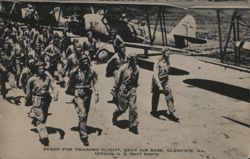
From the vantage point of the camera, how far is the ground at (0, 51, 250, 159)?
639cm

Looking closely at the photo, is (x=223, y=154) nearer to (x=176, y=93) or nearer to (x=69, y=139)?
(x=69, y=139)

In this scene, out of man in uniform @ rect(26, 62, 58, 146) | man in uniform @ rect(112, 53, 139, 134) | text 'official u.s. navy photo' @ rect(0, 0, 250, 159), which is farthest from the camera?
man in uniform @ rect(112, 53, 139, 134)

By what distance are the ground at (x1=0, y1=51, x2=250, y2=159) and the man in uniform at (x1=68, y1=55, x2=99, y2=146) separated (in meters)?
0.43

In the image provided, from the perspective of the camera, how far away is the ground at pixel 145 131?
6389 millimetres

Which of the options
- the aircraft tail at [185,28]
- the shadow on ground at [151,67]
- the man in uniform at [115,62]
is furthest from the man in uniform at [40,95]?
the aircraft tail at [185,28]

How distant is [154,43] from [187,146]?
921 cm

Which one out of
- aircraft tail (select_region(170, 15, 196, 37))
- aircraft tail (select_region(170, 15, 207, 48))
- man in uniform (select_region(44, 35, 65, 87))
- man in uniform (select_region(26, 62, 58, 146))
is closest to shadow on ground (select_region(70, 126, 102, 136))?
man in uniform (select_region(26, 62, 58, 146))

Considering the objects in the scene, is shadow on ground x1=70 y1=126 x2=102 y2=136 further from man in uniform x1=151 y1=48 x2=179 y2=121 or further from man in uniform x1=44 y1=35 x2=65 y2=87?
man in uniform x1=44 y1=35 x2=65 y2=87

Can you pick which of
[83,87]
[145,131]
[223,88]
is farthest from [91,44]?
[83,87]

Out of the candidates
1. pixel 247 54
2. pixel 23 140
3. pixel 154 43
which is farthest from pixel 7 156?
pixel 247 54

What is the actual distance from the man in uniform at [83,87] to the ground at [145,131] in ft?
1.43

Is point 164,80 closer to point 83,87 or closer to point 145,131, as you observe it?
point 145,131

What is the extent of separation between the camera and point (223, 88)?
1020 centimetres

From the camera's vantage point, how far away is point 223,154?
20.3 feet
